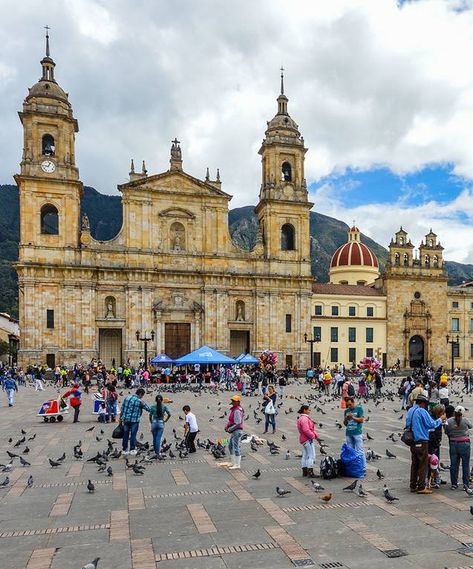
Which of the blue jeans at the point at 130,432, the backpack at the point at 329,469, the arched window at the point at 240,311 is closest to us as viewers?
the backpack at the point at 329,469

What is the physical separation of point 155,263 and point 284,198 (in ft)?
48.8

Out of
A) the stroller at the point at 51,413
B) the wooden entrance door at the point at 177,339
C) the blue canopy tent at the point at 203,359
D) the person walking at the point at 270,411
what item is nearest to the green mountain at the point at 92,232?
the wooden entrance door at the point at 177,339

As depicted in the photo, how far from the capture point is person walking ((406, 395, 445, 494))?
946 cm

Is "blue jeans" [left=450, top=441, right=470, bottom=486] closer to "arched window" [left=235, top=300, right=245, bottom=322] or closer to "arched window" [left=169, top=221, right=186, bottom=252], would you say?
"arched window" [left=235, top=300, right=245, bottom=322]

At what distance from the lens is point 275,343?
1975 inches

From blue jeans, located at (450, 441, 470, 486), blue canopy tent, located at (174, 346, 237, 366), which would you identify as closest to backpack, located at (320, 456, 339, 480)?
blue jeans, located at (450, 441, 470, 486)

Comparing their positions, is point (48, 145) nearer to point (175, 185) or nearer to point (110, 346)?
point (175, 185)

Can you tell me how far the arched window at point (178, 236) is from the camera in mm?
49312

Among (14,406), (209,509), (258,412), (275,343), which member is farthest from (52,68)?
(209,509)

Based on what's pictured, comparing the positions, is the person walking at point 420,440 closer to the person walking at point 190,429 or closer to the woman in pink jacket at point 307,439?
the woman in pink jacket at point 307,439

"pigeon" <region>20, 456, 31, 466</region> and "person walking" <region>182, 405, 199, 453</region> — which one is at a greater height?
"person walking" <region>182, 405, 199, 453</region>

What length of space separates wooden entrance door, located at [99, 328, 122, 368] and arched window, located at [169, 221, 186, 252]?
967 centimetres

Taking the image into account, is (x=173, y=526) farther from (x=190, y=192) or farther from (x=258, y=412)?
(x=190, y=192)

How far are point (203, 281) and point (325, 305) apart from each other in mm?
15080
